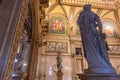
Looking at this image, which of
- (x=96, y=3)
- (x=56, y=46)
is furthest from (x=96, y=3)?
(x=56, y=46)

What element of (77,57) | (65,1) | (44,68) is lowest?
(44,68)

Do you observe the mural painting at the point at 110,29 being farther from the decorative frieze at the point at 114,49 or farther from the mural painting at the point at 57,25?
the mural painting at the point at 57,25

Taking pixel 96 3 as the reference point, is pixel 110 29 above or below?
below

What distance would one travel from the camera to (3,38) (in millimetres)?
1804

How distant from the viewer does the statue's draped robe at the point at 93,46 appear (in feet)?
8.77

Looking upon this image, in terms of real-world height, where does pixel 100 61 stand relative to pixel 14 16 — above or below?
below

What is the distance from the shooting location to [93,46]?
2.94 m

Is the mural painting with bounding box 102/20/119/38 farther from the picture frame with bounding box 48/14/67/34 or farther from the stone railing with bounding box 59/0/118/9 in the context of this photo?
the picture frame with bounding box 48/14/67/34

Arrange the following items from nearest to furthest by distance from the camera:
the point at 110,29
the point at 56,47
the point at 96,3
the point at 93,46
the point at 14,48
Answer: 1. the point at 14,48
2. the point at 93,46
3. the point at 56,47
4. the point at 96,3
5. the point at 110,29

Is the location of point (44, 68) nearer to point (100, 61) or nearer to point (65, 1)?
point (65, 1)

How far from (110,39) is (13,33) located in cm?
Result: 1349

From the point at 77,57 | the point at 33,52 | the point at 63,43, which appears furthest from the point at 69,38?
the point at 33,52

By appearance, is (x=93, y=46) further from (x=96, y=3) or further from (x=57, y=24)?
(x=96, y=3)

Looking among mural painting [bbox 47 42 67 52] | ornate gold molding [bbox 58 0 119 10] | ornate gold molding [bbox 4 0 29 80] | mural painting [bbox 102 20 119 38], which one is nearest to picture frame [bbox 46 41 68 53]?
mural painting [bbox 47 42 67 52]
